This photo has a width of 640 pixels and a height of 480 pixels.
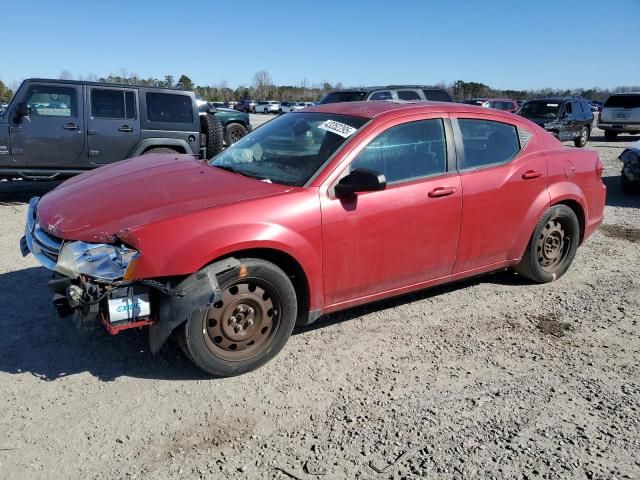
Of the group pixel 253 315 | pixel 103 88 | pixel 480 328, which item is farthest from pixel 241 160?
pixel 103 88

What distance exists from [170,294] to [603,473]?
7.91 feet

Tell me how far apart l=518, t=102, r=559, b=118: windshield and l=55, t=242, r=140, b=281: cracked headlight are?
17171mm

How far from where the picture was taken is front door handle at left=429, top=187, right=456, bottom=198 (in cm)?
395

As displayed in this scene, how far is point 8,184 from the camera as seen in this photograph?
9.85 meters

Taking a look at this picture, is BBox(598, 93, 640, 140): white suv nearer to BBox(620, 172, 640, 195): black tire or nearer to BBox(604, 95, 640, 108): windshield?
BBox(604, 95, 640, 108): windshield

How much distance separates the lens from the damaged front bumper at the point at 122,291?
115 inches

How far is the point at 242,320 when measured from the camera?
10.9 ft

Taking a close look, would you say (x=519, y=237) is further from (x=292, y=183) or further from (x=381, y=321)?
(x=292, y=183)

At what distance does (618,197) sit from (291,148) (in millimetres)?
8098

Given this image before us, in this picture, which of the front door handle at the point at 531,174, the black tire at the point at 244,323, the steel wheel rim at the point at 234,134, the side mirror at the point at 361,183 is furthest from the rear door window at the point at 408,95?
the black tire at the point at 244,323

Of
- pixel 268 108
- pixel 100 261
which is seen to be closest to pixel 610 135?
pixel 100 261

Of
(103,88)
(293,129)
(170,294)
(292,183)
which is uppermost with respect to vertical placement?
(103,88)

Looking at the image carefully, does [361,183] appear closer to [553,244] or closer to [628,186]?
[553,244]

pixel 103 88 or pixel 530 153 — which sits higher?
pixel 103 88
